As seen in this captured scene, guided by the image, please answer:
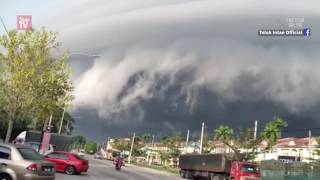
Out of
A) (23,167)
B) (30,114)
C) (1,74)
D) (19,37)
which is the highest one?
(19,37)

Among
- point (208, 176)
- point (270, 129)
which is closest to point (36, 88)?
point (208, 176)

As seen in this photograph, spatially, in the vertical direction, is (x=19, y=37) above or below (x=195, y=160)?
above

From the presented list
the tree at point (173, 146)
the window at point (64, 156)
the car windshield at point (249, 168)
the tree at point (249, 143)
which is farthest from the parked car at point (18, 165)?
the tree at point (173, 146)

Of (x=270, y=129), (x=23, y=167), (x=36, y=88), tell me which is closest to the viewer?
(x=23, y=167)

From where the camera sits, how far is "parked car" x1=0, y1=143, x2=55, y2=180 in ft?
51.2

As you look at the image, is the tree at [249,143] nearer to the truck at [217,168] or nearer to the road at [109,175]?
the truck at [217,168]

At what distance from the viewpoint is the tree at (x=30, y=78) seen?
→ 27625 mm

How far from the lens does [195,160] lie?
180 feet

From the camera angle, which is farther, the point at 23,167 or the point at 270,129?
the point at 270,129

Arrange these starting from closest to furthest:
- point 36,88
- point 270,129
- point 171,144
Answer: point 36,88, point 270,129, point 171,144

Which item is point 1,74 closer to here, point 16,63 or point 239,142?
point 16,63

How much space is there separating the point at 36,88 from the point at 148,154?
12586 centimetres

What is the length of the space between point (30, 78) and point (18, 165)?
12.7 m

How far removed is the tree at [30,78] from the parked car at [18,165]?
38.9ft
